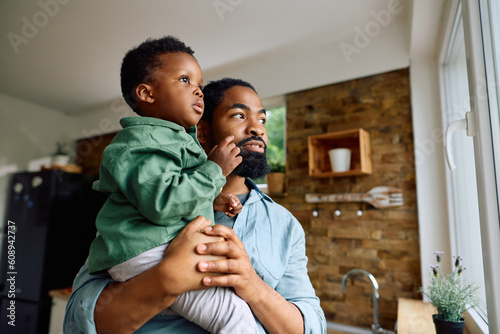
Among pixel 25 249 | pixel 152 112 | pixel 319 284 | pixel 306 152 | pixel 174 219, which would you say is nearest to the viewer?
pixel 174 219

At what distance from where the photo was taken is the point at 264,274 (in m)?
0.84

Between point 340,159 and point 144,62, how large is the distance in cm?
184

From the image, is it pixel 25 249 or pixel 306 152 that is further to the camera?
pixel 25 249

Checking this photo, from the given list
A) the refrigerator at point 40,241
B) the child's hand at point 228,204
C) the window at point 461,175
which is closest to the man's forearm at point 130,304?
the child's hand at point 228,204

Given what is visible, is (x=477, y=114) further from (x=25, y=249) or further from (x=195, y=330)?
(x=25, y=249)

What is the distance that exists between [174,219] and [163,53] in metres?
0.45

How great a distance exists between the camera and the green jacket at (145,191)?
0.67 metres

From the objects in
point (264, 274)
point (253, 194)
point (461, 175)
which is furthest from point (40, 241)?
point (461, 175)

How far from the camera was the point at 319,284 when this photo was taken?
259 centimetres

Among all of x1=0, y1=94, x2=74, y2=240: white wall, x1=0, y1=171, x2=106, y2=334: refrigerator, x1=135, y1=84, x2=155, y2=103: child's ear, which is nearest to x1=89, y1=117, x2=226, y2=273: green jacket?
x1=135, y1=84, x2=155, y2=103: child's ear

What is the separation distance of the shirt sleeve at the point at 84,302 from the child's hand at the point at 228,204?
0.32 meters

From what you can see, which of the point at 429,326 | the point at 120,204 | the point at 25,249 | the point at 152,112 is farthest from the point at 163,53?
the point at 25,249

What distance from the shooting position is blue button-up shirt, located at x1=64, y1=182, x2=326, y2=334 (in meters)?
0.72

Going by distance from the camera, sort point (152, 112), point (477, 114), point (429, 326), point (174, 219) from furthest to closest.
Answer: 1. point (429, 326)
2. point (477, 114)
3. point (152, 112)
4. point (174, 219)
